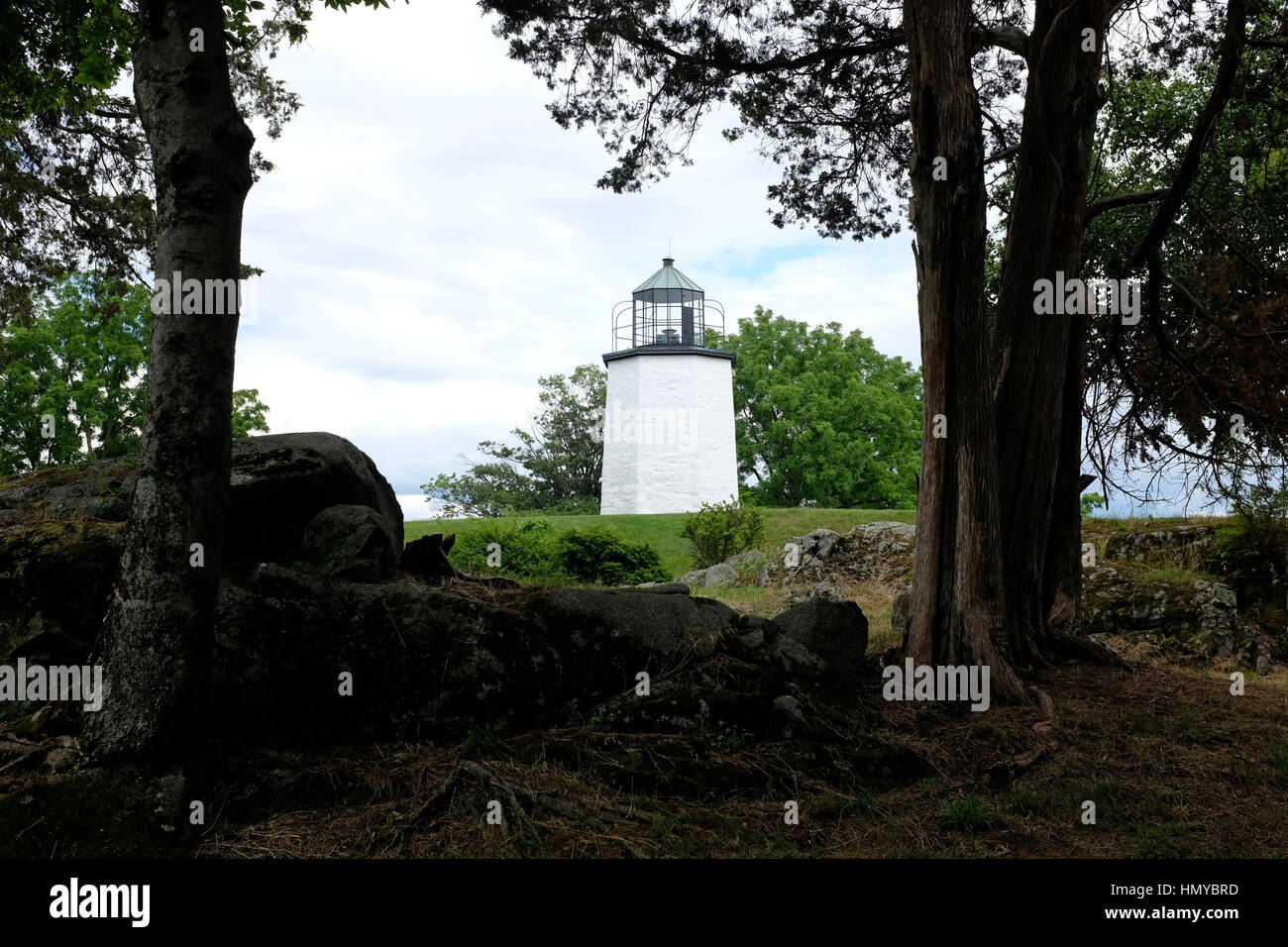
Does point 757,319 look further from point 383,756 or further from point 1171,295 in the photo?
point 383,756

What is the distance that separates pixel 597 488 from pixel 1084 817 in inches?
1398

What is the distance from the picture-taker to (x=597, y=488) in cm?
4034

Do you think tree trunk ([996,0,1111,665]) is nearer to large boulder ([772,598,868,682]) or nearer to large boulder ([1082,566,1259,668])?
large boulder ([772,598,868,682])

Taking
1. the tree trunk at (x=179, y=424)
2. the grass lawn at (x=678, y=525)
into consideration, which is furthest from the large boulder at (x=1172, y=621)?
the tree trunk at (x=179, y=424)

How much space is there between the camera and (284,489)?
6.56m

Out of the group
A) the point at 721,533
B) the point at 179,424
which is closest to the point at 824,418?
the point at 721,533

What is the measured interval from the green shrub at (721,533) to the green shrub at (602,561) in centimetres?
611

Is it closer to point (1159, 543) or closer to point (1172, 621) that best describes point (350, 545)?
point (1172, 621)

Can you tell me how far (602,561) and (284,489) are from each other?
8124 millimetres

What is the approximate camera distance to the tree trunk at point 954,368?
25.4 ft

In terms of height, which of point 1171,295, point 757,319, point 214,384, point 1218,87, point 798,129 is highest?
point 757,319

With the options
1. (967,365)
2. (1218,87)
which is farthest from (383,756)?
(1218,87)

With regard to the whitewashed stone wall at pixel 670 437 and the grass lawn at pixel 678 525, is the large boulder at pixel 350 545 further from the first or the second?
the whitewashed stone wall at pixel 670 437

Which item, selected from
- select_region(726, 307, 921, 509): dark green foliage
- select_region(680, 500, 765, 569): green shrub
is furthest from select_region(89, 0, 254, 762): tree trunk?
select_region(726, 307, 921, 509): dark green foliage
